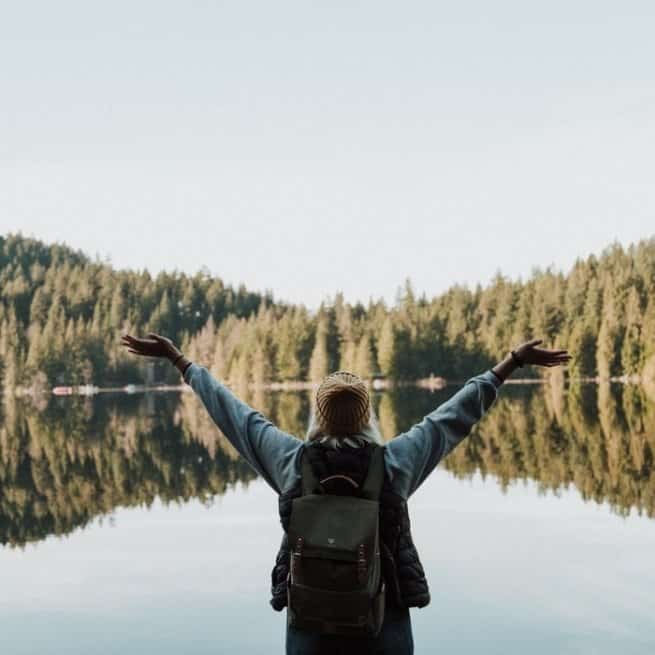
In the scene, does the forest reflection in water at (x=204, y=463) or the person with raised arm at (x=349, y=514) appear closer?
the person with raised arm at (x=349, y=514)

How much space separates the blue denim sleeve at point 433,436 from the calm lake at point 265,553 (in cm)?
587

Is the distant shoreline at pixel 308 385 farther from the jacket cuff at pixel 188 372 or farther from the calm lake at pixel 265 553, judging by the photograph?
the jacket cuff at pixel 188 372

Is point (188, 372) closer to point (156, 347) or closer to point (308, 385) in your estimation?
point (156, 347)

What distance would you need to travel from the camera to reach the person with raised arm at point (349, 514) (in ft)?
11.9

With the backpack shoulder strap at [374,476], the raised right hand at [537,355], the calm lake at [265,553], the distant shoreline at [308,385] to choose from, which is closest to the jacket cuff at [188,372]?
the backpack shoulder strap at [374,476]

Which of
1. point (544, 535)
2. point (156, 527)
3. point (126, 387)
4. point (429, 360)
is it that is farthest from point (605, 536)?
point (126, 387)

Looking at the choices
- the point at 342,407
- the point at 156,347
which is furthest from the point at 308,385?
the point at 342,407

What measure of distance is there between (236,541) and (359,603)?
12.1 metres

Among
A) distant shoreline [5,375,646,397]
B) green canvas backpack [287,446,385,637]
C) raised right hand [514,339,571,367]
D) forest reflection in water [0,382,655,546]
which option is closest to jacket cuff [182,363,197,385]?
green canvas backpack [287,446,385,637]

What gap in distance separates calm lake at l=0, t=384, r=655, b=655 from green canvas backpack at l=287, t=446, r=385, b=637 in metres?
6.22

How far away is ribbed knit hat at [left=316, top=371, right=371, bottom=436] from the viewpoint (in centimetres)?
378

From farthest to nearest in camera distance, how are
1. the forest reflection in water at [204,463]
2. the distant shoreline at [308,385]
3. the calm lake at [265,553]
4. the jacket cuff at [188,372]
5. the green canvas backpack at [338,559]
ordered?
1. the distant shoreline at [308,385]
2. the forest reflection in water at [204,463]
3. the calm lake at [265,553]
4. the jacket cuff at [188,372]
5. the green canvas backpack at [338,559]

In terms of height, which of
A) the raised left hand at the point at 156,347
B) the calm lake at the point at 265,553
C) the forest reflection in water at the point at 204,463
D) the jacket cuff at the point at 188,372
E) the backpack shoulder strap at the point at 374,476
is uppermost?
the raised left hand at the point at 156,347

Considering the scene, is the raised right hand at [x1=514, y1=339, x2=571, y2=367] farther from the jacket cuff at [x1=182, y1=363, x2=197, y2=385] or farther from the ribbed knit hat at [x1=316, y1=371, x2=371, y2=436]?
the jacket cuff at [x1=182, y1=363, x2=197, y2=385]
